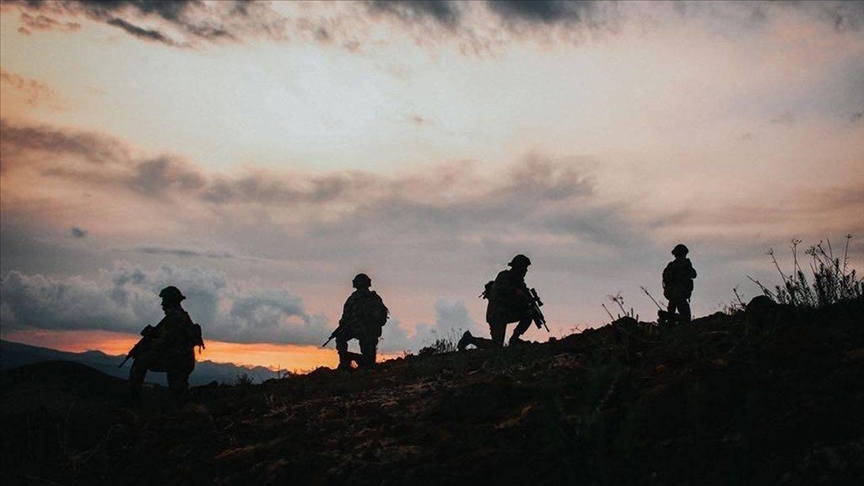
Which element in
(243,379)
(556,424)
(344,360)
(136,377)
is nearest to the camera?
(556,424)

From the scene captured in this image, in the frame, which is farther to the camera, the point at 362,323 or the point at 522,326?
the point at 362,323

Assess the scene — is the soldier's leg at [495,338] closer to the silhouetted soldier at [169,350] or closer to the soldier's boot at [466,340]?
the soldier's boot at [466,340]

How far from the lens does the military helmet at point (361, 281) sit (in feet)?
49.2

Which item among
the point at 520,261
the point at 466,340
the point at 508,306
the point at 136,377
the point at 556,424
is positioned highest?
the point at 520,261

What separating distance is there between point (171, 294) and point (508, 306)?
6406 mm

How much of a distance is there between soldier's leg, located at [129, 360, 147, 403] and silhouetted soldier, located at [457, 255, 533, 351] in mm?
5896

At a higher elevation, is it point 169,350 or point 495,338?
point 495,338

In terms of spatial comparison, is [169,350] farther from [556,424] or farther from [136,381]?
[556,424]

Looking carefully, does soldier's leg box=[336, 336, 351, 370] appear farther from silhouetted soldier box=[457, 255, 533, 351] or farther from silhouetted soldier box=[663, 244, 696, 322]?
silhouetted soldier box=[663, 244, 696, 322]

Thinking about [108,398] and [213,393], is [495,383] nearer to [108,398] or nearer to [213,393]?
[213,393]

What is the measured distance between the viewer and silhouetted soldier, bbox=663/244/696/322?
13711mm

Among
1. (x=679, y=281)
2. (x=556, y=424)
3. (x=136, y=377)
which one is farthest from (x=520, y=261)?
(x=556, y=424)

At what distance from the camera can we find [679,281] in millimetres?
13727

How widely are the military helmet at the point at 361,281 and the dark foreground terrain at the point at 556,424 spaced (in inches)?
217
